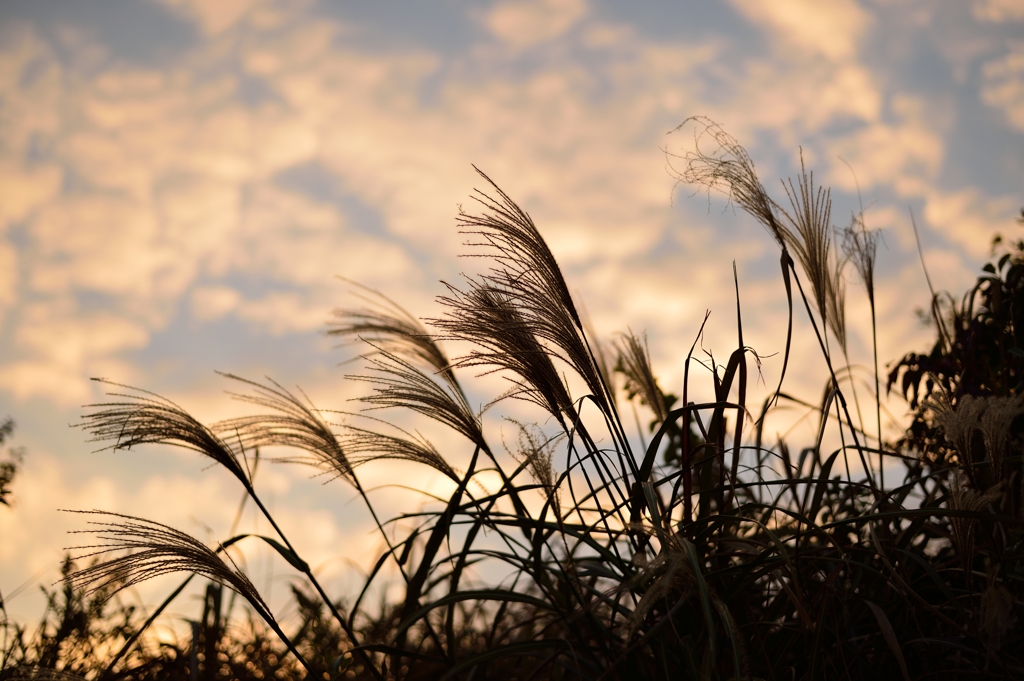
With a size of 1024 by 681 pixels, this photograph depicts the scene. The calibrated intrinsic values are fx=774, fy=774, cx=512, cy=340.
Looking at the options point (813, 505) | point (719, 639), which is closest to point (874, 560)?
point (813, 505)

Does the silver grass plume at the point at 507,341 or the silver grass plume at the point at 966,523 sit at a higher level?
the silver grass plume at the point at 507,341

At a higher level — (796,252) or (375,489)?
(796,252)

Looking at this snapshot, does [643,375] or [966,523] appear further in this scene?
[643,375]

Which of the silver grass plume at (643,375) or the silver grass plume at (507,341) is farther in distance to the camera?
the silver grass plume at (643,375)

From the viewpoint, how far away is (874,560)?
2.48m

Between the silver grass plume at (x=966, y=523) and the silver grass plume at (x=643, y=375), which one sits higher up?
the silver grass plume at (x=643, y=375)

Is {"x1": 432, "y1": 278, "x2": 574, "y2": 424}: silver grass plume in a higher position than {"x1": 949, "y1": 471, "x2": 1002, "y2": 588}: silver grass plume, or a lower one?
higher

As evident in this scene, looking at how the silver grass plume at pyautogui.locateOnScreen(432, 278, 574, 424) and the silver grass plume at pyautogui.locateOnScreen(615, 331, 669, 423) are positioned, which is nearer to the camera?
the silver grass plume at pyautogui.locateOnScreen(432, 278, 574, 424)

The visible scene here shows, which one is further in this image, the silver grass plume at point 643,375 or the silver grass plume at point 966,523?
the silver grass plume at point 643,375

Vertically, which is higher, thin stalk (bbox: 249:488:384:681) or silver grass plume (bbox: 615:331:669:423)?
silver grass plume (bbox: 615:331:669:423)

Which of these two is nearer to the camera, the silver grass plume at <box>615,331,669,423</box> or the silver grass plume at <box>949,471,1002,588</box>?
the silver grass plume at <box>949,471,1002,588</box>

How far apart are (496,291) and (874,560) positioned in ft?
5.21

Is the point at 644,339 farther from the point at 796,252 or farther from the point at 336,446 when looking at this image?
the point at 336,446

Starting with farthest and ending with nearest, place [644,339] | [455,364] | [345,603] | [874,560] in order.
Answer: [345,603] < [644,339] < [874,560] < [455,364]
